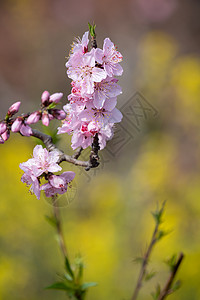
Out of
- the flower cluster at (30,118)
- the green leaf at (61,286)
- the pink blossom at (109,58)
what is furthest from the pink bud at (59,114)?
the green leaf at (61,286)

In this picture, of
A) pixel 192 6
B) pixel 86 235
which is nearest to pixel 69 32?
pixel 192 6

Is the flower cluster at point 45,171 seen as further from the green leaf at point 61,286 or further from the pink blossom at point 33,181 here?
the green leaf at point 61,286

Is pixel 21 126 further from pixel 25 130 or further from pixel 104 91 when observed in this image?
pixel 104 91

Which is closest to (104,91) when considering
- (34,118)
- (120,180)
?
(34,118)

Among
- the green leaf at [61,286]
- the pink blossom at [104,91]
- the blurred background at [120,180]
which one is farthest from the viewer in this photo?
the blurred background at [120,180]

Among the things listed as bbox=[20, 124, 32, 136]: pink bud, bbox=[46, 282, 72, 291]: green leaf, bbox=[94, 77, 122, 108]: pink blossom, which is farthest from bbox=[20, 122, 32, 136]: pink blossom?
bbox=[46, 282, 72, 291]: green leaf
